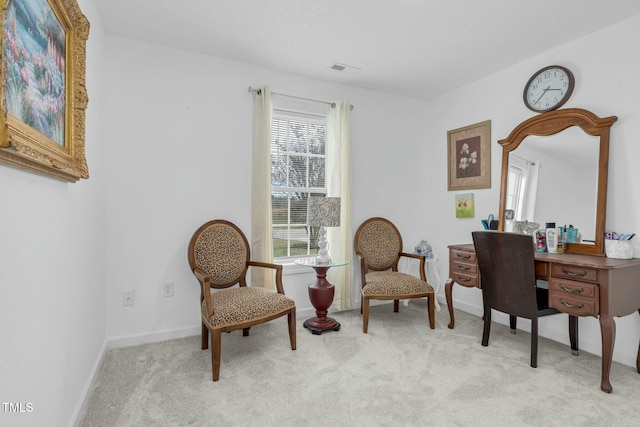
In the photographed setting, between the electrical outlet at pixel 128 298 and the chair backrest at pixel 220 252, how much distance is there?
568 mm

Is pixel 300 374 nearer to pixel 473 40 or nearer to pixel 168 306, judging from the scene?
pixel 168 306

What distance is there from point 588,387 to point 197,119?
11.3 ft

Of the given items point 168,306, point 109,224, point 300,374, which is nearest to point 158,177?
point 109,224

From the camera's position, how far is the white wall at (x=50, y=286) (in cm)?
102

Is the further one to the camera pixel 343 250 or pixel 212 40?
pixel 343 250

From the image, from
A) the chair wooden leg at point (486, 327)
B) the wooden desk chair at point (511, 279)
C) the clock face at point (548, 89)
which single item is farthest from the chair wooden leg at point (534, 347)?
the clock face at point (548, 89)

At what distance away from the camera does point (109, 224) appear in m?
2.59

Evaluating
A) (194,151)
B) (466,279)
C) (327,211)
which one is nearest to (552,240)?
(466,279)

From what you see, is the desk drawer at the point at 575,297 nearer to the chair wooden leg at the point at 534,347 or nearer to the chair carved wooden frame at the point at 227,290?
the chair wooden leg at the point at 534,347

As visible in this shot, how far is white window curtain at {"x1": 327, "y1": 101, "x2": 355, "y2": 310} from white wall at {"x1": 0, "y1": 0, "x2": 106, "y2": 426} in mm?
2042

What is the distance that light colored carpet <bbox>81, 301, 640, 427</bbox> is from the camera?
1737 mm

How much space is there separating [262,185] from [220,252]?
28.4 inches

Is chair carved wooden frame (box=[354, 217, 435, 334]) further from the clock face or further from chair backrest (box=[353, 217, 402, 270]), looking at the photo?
the clock face

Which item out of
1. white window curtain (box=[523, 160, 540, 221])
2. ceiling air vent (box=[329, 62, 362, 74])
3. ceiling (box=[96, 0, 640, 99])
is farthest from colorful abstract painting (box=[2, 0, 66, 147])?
white window curtain (box=[523, 160, 540, 221])
